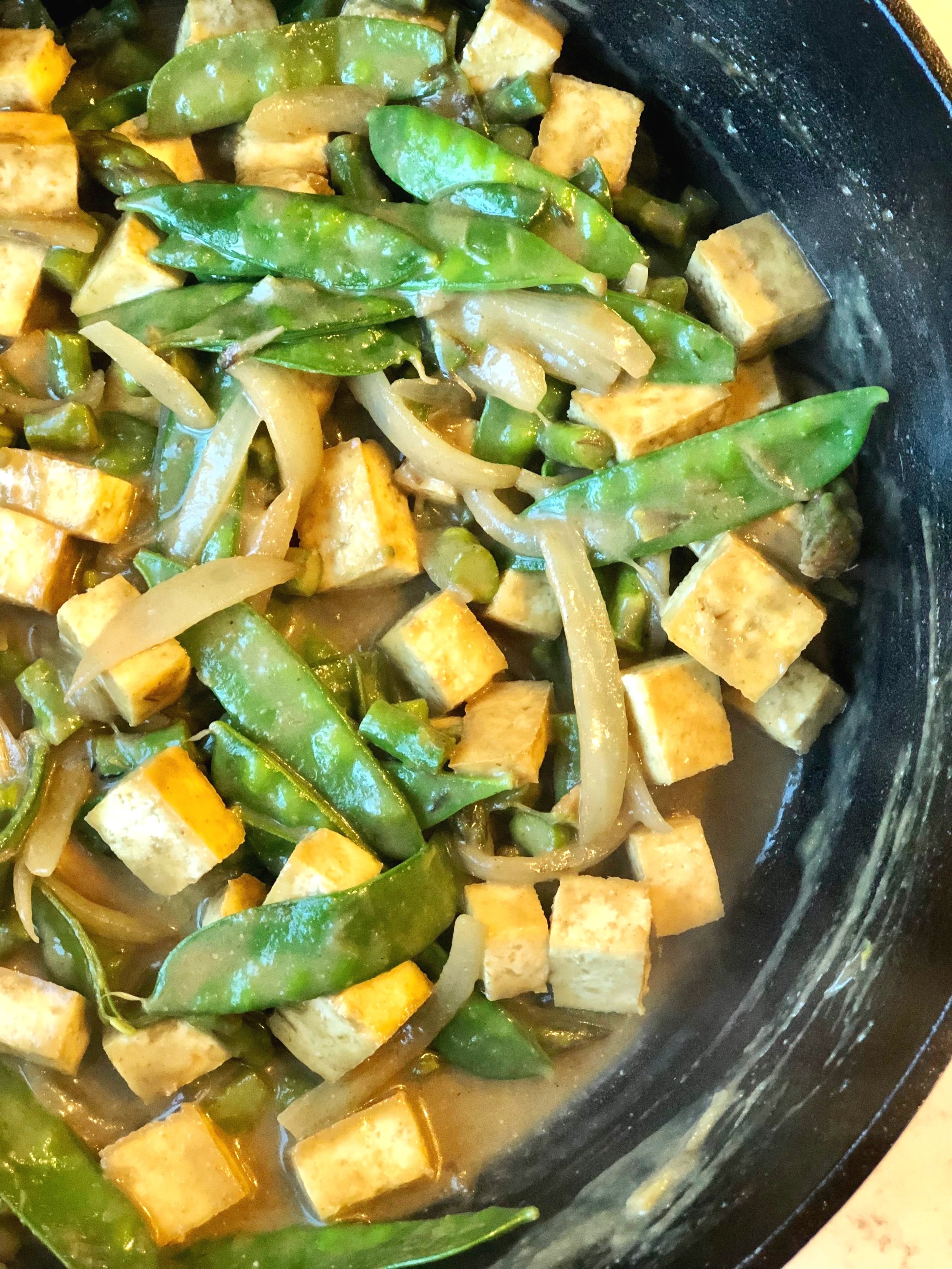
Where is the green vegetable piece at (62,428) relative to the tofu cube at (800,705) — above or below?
below

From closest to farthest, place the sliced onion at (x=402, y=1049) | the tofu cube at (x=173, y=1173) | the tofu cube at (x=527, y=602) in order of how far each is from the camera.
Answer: the tofu cube at (x=173, y=1173), the sliced onion at (x=402, y=1049), the tofu cube at (x=527, y=602)

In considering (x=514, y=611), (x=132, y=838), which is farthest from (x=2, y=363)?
(x=514, y=611)

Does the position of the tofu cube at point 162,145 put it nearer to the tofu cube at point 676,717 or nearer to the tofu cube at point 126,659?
the tofu cube at point 126,659

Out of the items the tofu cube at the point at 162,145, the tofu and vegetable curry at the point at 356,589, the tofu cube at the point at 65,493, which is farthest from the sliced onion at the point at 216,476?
the tofu cube at the point at 162,145

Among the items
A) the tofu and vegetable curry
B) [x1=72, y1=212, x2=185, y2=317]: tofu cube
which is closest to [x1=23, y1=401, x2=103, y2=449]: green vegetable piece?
the tofu and vegetable curry

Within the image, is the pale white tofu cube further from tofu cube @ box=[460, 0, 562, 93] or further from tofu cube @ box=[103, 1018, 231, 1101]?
tofu cube @ box=[103, 1018, 231, 1101]

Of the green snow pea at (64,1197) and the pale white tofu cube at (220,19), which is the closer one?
the green snow pea at (64,1197)

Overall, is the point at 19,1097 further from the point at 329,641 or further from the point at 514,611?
the point at 514,611

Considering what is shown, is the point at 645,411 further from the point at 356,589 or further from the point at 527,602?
the point at 356,589

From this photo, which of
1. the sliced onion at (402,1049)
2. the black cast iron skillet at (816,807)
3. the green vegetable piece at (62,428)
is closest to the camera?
the black cast iron skillet at (816,807)

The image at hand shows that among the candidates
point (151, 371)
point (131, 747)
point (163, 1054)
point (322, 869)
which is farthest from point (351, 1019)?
point (151, 371)
